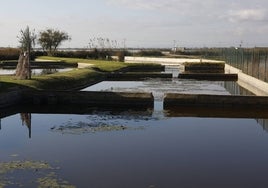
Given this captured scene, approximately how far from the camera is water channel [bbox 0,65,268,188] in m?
9.88

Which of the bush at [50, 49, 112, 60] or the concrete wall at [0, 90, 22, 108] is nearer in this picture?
the concrete wall at [0, 90, 22, 108]

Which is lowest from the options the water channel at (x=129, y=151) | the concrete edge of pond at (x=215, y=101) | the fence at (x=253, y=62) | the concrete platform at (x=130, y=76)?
the water channel at (x=129, y=151)

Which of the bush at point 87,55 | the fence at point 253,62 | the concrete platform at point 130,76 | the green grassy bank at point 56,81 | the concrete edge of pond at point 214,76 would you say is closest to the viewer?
the green grassy bank at point 56,81

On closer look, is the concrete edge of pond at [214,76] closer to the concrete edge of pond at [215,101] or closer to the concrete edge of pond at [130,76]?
the concrete edge of pond at [130,76]

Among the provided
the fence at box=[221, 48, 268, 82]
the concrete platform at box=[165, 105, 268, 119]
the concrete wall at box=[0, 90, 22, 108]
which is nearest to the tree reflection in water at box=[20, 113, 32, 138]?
the concrete wall at box=[0, 90, 22, 108]

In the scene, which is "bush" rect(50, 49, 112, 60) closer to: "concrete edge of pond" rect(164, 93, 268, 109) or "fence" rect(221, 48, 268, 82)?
"fence" rect(221, 48, 268, 82)

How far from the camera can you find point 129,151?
1241cm

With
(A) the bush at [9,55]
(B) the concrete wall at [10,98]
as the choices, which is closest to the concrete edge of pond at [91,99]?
(B) the concrete wall at [10,98]

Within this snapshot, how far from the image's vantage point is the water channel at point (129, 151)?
9875 millimetres

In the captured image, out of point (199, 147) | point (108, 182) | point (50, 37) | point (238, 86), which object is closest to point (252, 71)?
point (238, 86)

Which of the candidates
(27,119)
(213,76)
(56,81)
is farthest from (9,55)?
(27,119)

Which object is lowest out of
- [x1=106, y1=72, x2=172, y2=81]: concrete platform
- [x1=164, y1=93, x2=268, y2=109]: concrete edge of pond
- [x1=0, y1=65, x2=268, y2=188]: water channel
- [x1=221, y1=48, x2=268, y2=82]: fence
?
[x1=0, y1=65, x2=268, y2=188]: water channel

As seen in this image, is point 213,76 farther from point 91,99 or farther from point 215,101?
point 91,99

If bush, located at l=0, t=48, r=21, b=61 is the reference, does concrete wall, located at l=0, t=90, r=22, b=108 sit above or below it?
below
